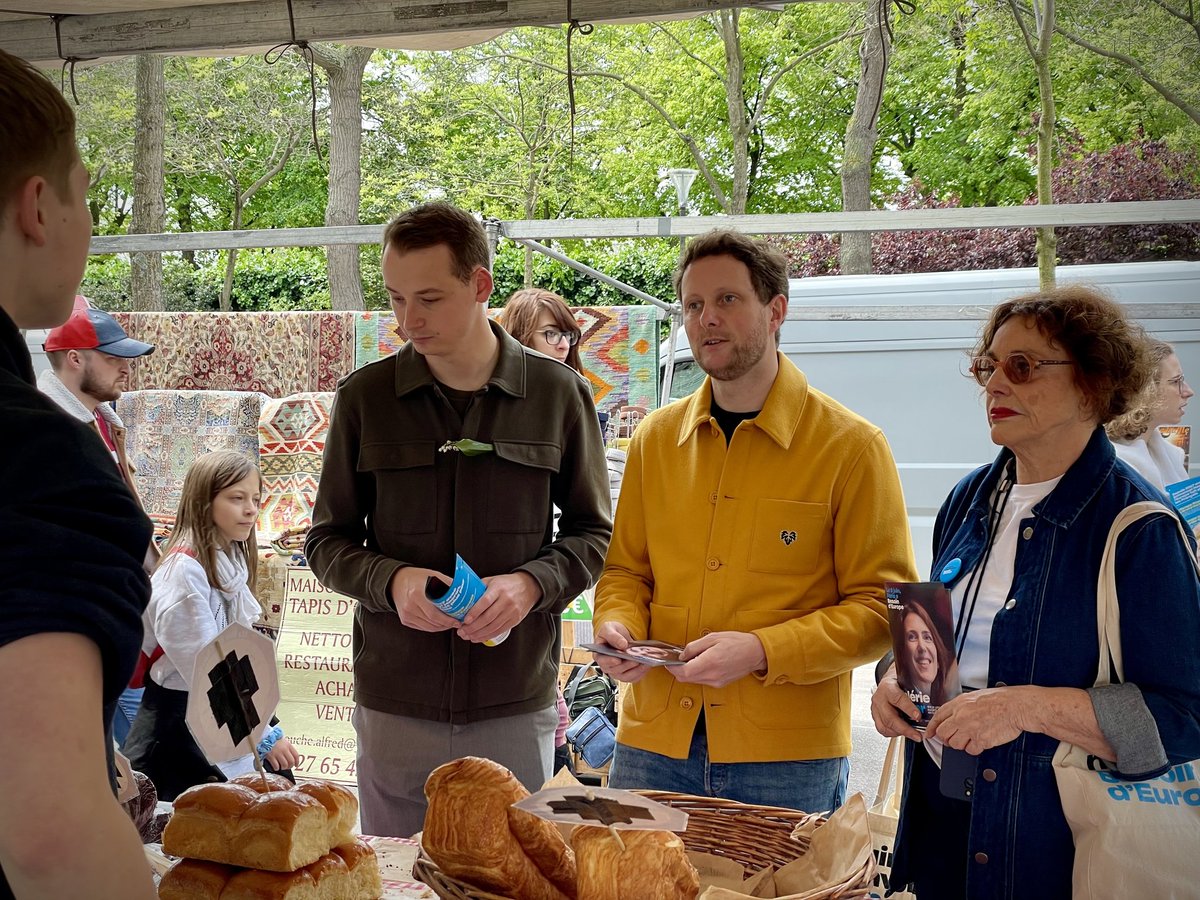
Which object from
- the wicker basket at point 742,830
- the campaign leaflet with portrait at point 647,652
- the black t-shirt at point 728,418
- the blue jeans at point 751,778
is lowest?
the blue jeans at point 751,778

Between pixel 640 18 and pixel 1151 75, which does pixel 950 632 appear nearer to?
pixel 640 18

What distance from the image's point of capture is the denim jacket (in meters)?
1.62

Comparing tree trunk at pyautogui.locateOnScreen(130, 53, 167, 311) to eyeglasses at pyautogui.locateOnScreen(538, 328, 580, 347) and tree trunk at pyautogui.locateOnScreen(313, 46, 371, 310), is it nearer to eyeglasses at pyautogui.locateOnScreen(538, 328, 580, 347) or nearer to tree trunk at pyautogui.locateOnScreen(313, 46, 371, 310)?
tree trunk at pyautogui.locateOnScreen(313, 46, 371, 310)

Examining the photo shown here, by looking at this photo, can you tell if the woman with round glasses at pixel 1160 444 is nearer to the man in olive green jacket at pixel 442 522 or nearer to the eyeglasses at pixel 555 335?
the eyeglasses at pixel 555 335

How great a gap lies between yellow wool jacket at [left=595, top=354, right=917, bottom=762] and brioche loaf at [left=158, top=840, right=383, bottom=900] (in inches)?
30.8

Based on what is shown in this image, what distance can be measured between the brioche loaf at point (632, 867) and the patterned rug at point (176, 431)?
717cm

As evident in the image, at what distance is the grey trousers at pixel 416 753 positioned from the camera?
2.26 m

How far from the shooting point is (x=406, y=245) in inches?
89.9

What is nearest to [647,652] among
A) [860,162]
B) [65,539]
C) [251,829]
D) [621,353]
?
[251,829]

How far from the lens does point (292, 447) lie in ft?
24.2

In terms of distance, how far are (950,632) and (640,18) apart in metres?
1.76

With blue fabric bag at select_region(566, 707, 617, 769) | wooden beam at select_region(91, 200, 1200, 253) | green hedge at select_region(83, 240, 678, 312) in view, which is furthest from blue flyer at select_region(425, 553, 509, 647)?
green hedge at select_region(83, 240, 678, 312)

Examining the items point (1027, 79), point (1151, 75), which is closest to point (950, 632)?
point (1151, 75)

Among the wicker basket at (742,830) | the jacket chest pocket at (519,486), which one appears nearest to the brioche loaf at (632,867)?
the wicker basket at (742,830)
